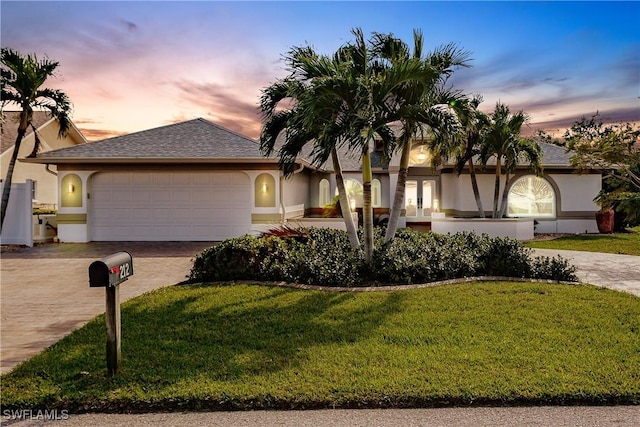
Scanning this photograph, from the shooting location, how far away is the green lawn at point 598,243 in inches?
536

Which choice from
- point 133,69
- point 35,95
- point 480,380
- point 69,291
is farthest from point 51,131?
point 480,380

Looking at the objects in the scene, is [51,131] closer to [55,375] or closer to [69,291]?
[69,291]

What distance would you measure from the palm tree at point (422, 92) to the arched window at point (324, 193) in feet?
43.6

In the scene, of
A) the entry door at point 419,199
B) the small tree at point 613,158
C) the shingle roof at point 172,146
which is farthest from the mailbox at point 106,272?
the entry door at point 419,199

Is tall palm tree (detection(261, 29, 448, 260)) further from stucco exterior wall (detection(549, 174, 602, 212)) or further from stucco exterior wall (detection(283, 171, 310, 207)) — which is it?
stucco exterior wall (detection(549, 174, 602, 212))

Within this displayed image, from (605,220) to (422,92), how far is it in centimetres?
1459

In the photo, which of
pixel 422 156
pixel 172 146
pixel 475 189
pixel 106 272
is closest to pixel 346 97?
pixel 106 272

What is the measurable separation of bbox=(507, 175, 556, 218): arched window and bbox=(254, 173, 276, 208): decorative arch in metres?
10.4

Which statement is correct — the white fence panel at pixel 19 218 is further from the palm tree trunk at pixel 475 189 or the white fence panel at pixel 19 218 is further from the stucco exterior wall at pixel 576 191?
the stucco exterior wall at pixel 576 191

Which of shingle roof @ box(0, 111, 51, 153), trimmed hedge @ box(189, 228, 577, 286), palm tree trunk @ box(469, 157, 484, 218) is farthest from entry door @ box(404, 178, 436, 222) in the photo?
shingle roof @ box(0, 111, 51, 153)

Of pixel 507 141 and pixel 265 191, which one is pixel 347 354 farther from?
pixel 507 141

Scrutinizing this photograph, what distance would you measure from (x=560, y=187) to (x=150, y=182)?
16483 millimetres

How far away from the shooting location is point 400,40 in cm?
840

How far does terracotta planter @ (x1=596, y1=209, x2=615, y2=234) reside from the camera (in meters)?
18.2
